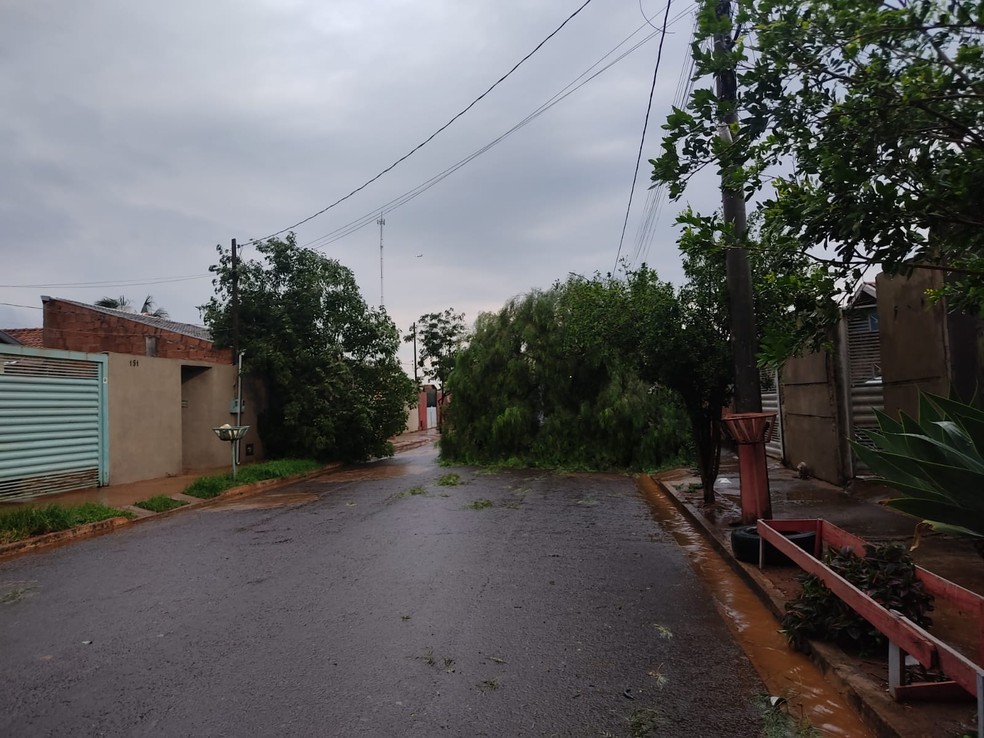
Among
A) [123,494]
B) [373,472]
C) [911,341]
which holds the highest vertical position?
[911,341]

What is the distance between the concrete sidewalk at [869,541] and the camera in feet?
11.0

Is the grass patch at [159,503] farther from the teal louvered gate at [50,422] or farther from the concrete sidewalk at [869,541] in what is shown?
the concrete sidewalk at [869,541]

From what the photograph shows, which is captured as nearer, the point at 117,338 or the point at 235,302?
the point at 235,302

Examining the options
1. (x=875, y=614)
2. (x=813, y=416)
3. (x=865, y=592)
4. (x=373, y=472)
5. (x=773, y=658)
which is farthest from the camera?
(x=373, y=472)

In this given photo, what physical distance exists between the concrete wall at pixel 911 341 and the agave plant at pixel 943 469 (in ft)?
15.6

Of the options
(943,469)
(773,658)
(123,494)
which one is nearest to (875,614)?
(943,469)

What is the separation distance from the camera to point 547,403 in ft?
67.9

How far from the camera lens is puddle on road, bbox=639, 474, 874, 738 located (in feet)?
11.8

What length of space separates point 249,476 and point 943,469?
1625 cm

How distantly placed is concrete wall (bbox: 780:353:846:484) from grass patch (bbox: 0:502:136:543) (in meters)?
12.0

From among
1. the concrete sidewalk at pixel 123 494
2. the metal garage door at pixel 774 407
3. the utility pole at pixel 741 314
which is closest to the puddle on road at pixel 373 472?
the concrete sidewalk at pixel 123 494

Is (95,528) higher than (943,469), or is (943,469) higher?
(943,469)

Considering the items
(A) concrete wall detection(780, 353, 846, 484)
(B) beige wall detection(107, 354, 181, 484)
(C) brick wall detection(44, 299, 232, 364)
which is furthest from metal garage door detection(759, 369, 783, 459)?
(C) brick wall detection(44, 299, 232, 364)

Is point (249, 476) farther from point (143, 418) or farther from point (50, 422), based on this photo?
point (50, 422)
